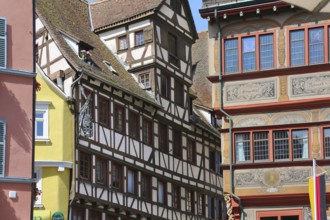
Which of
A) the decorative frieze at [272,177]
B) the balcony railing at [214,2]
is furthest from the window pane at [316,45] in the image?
the decorative frieze at [272,177]

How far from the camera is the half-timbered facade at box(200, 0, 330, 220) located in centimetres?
2059

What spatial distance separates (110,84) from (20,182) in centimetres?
1261

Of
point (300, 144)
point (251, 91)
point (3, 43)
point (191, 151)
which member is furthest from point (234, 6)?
point (191, 151)

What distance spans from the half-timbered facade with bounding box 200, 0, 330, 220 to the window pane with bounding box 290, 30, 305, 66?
0.03 m

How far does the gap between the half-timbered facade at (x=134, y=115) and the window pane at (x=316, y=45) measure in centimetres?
977

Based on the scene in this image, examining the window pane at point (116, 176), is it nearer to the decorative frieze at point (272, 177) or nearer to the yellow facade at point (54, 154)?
the yellow facade at point (54, 154)

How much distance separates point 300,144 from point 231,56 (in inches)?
134

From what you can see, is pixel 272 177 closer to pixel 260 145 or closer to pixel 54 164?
pixel 260 145

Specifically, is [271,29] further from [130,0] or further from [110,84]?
[130,0]

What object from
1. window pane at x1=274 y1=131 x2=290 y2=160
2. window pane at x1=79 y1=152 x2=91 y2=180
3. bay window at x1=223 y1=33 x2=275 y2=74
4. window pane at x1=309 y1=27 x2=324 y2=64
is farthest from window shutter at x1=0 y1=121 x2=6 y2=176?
window pane at x1=79 y1=152 x2=91 y2=180

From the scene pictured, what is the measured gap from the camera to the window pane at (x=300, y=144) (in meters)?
20.8

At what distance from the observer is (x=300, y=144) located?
20844mm

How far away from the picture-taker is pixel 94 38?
33406 millimetres

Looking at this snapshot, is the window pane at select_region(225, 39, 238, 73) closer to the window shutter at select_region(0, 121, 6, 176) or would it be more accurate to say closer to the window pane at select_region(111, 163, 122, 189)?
the window shutter at select_region(0, 121, 6, 176)
